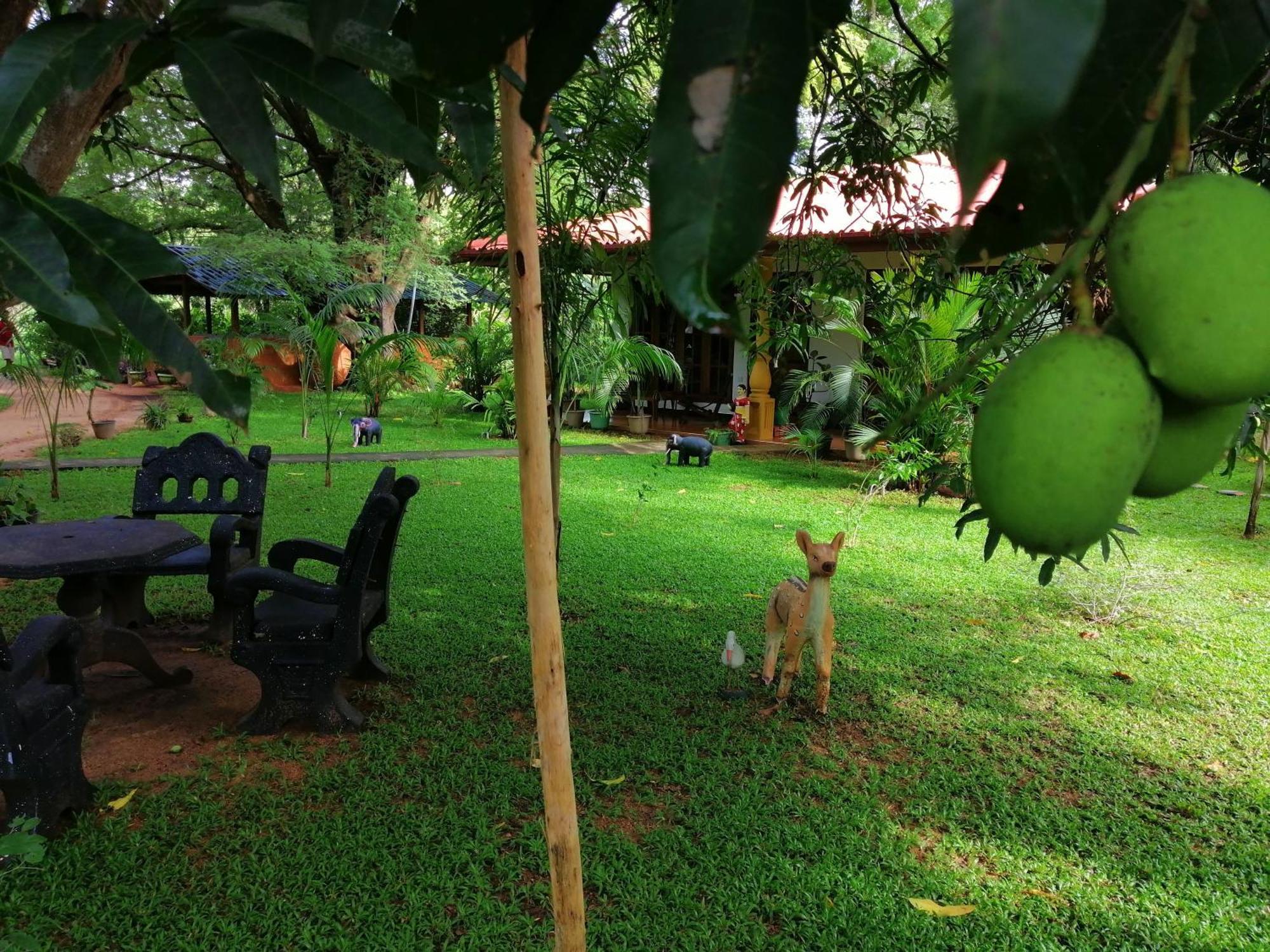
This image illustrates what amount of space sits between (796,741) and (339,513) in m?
4.72

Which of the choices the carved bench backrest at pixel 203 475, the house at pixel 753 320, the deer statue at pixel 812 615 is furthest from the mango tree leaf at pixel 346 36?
the carved bench backrest at pixel 203 475

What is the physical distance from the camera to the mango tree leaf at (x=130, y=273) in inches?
26.7

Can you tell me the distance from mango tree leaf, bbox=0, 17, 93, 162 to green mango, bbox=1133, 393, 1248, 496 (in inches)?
29.4

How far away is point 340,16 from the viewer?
50cm

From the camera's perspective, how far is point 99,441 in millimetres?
11172

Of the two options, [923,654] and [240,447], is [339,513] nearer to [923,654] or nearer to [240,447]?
[240,447]

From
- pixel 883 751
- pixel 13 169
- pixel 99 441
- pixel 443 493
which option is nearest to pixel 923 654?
pixel 883 751

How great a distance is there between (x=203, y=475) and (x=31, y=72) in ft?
14.9

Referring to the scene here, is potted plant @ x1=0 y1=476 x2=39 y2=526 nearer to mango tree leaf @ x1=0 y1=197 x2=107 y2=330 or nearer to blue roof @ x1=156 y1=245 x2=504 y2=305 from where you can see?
mango tree leaf @ x1=0 y1=197 x2=107 y2=330

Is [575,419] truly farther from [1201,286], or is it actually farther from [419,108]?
[1201,286]

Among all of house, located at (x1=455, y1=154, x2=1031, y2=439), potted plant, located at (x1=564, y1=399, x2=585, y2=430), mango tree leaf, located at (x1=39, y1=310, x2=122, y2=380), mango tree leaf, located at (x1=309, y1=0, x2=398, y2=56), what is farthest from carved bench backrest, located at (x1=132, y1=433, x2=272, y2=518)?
potted plant, located at (x1=564, y1=399, x2=585, y2=430)

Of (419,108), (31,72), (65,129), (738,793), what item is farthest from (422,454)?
(31,72)

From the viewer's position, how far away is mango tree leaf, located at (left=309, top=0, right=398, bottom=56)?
480mm

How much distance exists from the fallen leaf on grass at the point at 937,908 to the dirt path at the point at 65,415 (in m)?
9.79
